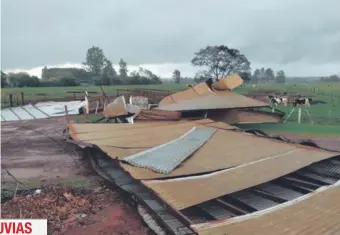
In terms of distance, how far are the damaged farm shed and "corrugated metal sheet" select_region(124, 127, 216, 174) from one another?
15 mm

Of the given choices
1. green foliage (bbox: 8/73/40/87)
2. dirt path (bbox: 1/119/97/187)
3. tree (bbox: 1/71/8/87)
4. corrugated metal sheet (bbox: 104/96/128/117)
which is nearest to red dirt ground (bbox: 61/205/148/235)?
dirt path (bbox: 1/119/97/187)

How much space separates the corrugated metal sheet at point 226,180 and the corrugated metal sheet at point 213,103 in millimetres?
6229

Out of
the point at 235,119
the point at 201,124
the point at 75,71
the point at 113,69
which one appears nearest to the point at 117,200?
the point at 201,124

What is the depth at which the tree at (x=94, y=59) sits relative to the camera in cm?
8238

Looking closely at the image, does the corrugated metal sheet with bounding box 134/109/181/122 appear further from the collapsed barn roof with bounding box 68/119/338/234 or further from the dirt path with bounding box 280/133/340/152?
the dirt path with bounding box 280/133/340/152

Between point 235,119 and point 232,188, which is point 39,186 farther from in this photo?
point 235,119

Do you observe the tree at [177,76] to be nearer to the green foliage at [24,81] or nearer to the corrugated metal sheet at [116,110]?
the green foliage at [24,81]

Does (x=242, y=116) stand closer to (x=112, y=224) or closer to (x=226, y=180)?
(x=226, y=180)

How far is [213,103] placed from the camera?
41.1ft

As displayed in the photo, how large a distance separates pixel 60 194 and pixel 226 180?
2835 mm

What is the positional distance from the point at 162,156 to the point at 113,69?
76.6m

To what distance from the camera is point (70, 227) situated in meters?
4.68

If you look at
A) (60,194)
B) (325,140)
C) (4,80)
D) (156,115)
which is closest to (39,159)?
(60,194)

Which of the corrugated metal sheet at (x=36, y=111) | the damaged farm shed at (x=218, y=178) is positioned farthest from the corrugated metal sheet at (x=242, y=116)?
the corrugated metal sheet at (x=36, y=111)
